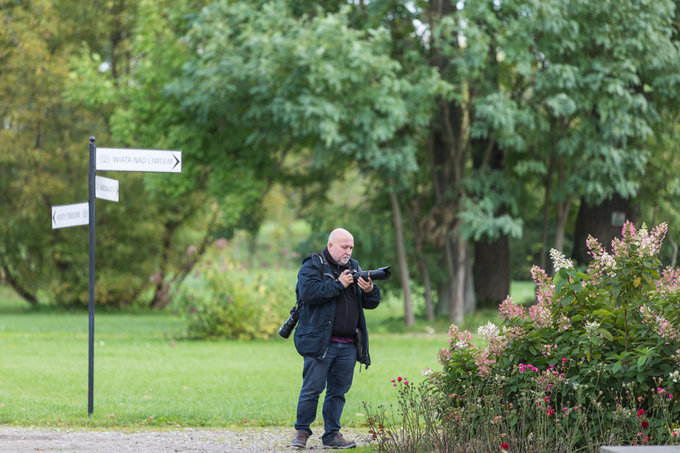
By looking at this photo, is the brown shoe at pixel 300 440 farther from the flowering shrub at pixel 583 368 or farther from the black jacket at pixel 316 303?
the flowering shrub at pixel 583 368

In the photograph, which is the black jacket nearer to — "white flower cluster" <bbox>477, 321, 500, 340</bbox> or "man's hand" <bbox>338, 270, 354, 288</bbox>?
"man's hand" <bbox>338, 270, 354, 288</bbox>

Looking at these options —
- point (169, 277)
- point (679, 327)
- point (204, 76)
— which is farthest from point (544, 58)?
point (169, 277)

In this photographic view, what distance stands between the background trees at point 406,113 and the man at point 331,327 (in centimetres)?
934

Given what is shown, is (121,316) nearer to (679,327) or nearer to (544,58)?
(544,58)

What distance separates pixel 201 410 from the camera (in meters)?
9.65

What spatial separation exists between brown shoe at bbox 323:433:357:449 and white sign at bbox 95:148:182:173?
2.96m

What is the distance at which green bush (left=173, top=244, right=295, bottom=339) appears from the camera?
18.4 meters

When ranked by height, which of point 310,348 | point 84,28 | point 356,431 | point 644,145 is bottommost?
point 356,431

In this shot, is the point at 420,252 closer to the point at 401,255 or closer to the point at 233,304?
the point at 401,255

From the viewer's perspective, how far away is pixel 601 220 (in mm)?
21297

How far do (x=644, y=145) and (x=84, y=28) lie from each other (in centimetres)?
1618

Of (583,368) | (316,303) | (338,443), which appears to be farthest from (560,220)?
(583,368)

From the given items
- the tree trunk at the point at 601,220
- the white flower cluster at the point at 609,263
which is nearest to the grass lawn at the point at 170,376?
the white flower cluster at the point at 609,263

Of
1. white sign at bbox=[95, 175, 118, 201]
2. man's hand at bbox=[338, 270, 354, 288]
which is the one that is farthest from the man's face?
white sign at bbox=[95, 175, 118, 201]
